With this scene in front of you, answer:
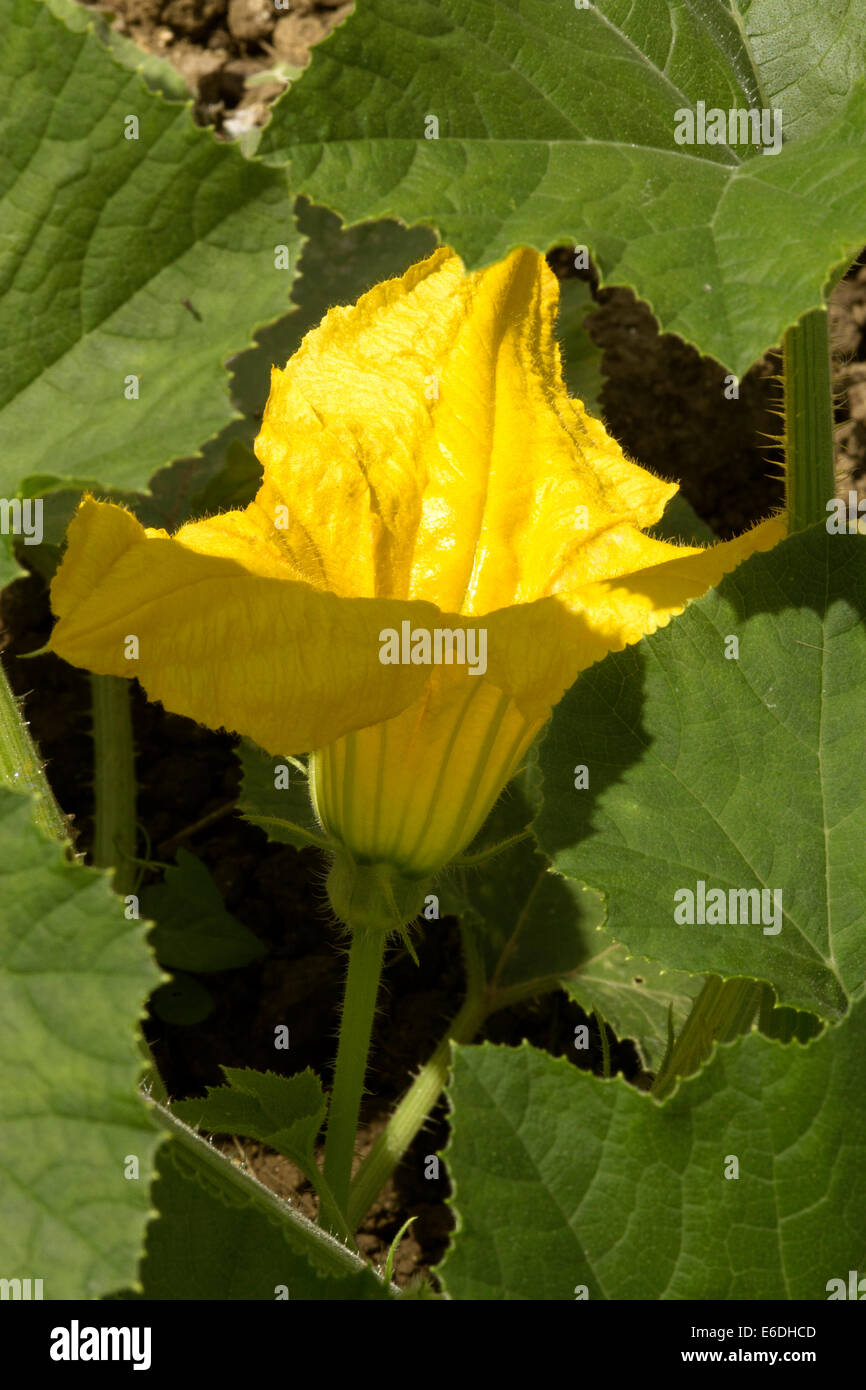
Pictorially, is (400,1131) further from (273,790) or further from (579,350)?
(579,350)

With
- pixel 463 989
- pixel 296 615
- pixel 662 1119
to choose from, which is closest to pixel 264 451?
pixel 296 615

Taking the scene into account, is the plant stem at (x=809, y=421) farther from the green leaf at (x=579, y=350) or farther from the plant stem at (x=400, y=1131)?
the plant stem at (x=400, y=1131)

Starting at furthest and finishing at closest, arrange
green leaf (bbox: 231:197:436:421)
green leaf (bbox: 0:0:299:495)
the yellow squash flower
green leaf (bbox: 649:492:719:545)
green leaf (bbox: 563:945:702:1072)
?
1. green leaf (bbox: 649:492:719:545)
2. green leaf (bbox: 231:197:436:421)
3. green leaf (bbox: 563:945:702:1072)
4. the yellow squash flower
5. green leaf (bbox: 0:0:299:495)

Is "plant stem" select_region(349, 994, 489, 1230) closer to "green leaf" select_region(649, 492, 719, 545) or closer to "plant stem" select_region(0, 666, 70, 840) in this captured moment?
"plant stem" select_region(0, 666, 70, 840)

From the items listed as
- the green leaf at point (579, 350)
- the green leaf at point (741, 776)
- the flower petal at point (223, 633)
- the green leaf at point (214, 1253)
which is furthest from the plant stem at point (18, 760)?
the green leaf at point (579, 350)

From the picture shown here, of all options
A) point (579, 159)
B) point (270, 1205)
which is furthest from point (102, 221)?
point (270, 1205)

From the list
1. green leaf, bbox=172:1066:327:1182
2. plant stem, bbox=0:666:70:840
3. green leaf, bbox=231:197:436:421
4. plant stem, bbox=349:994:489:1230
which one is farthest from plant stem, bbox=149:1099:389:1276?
green leaf, bbox=231:197:436:421
